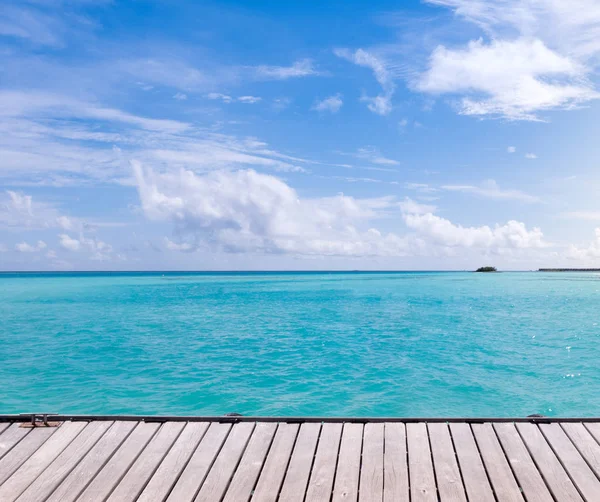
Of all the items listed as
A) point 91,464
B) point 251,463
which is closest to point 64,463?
point 91,464

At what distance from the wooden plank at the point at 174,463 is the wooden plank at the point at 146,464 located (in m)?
0.07

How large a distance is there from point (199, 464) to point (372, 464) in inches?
72.2

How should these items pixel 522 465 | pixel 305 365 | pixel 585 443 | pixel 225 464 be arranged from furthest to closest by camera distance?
pixel 305 365 < pixel 585 443 < pixel 225 464 < pixel 522 465

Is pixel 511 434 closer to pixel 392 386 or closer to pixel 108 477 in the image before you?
pixel 108 477

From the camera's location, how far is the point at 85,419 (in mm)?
5824

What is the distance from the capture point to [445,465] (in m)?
4.71

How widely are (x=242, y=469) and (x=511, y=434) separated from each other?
10.3 ft

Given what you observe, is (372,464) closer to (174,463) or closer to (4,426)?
(174,463)

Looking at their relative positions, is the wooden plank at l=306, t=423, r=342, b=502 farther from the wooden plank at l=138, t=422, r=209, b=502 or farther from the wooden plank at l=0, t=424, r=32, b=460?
the wooden plank at l=0, t=424, r=32, b=460

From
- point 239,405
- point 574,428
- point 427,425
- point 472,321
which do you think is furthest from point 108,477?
point 472,321

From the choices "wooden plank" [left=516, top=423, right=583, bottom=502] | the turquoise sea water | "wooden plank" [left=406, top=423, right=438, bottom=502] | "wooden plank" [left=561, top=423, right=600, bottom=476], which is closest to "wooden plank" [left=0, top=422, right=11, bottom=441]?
"wooden plank" [left=406, top=423, right=438, bottom=502]

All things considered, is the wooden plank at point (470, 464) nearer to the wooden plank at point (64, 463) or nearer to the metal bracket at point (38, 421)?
the wooden plank at point (64, 463)

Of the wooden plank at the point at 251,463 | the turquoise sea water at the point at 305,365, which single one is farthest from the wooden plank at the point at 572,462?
the turquoise sea water at the point at 305,365

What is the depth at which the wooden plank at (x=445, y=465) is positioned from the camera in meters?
4.30
